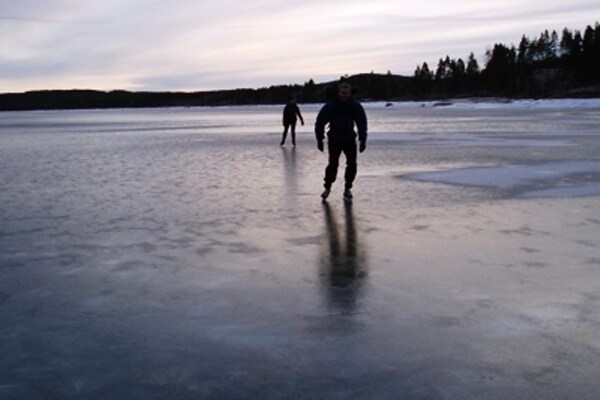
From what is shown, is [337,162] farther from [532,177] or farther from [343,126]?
[532,177]

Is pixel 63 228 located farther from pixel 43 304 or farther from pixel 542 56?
pixel 542 56

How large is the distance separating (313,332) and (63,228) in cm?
433

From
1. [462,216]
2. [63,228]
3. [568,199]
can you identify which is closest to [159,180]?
[63,228]

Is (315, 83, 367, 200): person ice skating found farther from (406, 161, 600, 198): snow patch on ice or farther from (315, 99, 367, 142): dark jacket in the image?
(406, 161, 600, 198): snow patch on ice

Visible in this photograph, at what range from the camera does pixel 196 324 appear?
3.98 m

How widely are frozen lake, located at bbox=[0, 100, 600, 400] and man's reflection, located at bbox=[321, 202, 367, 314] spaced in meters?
0.03

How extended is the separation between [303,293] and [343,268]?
2.54ft

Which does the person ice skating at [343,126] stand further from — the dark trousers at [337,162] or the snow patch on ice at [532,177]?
the snow patch on ice at [532,177]

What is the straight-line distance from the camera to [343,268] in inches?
208

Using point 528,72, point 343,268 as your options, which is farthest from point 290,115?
point 528,72

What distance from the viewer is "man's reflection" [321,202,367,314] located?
444 centimetres

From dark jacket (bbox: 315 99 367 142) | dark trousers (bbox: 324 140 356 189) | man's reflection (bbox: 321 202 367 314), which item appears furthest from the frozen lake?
dark jacket (bbox: 315 99 367 142)

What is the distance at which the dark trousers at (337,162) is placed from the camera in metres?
9.39

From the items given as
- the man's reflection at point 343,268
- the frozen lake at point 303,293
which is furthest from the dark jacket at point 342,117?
the man's reflection at point 343,268
